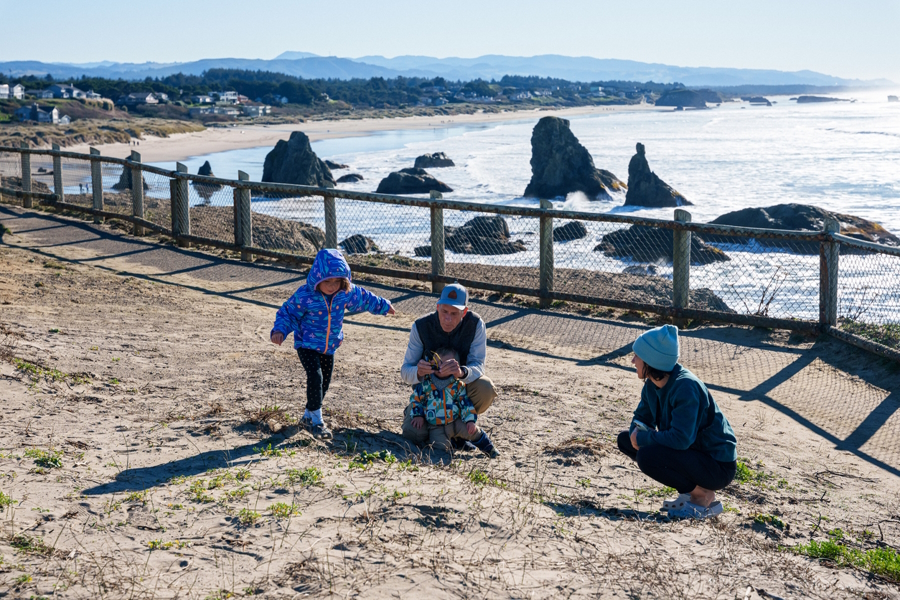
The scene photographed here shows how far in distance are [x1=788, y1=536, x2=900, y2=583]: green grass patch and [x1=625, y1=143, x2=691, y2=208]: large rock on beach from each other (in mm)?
29773

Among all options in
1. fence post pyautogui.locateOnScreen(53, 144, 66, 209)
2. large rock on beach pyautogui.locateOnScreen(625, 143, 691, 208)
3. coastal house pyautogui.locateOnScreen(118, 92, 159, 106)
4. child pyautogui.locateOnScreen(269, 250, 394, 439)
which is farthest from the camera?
coastal house pyautogui.locateOnScreen(118, 92, 159, 106)

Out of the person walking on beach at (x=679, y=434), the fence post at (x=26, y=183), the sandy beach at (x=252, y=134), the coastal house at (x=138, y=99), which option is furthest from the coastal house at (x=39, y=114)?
the person walking on beach at (x=679, y=434)

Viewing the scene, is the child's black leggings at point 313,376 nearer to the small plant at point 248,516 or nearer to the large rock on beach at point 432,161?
the small plant at point 248,516

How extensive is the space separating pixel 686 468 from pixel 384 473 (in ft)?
5.51

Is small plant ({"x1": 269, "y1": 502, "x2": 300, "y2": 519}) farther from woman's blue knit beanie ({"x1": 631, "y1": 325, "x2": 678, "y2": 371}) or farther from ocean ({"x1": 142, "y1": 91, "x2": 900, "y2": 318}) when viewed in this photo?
ocean ({"x1": 142, "y1": 91, "x2": 900, "y2": 318})

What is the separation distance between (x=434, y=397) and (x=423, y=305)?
557cm

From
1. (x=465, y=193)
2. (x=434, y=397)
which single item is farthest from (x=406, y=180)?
(x=434, y=397)

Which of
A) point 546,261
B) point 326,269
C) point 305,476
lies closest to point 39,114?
point 546,261

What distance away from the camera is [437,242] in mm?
11609

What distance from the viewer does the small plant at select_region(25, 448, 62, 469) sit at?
4704 millimetres

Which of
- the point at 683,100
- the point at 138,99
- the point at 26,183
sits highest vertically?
the point at 683,100

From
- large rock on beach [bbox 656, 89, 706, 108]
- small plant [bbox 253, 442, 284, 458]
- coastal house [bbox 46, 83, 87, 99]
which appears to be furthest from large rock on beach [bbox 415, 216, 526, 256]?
Answer: large rock on beach [bbox 656, 89, 706, 108]

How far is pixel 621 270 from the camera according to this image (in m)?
18.0

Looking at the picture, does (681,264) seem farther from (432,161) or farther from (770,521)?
(432,161)
